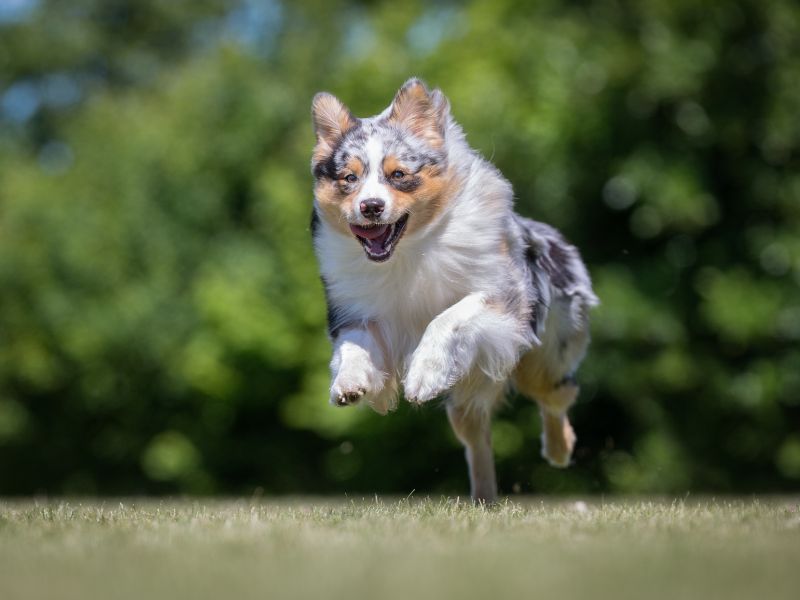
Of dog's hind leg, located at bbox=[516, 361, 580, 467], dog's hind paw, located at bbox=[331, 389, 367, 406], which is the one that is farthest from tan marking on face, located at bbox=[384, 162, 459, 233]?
dog's hind leg, located at bbox=[516, 361, 580, 467]

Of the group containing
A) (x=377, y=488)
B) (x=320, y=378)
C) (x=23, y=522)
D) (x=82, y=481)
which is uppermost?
(x=23, y=522)

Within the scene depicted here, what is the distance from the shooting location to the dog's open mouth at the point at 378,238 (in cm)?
705

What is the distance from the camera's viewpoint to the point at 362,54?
20.8 metres

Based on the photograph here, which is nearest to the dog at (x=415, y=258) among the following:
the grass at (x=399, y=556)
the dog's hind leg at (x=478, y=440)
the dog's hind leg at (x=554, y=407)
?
the dog's hind leg at (x=478, y=440)

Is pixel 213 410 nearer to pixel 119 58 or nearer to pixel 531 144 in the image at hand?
pixel 531 144

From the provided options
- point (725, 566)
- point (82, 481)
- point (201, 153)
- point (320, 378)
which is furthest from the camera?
point (82, 481)

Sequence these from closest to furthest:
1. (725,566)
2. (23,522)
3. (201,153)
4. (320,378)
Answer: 1. (725,566)
2. (23,522)
3. (320,378)
4. (201,153)

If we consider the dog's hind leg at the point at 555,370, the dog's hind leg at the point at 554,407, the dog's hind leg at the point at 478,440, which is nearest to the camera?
the dog's hind leg at the point at 478,440

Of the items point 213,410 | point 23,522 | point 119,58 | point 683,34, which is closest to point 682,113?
point 683,34

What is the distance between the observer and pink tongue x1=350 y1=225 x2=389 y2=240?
709 cm

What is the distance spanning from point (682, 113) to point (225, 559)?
15.3 meters

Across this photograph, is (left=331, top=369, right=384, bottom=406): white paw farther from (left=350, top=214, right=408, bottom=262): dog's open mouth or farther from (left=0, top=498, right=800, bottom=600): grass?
(left=0, top=498, right=800, bottom=600): grass

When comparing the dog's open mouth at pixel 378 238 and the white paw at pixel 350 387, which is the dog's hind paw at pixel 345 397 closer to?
the white paw at pixel 350 387

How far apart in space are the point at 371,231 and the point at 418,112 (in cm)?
84
